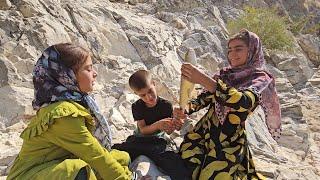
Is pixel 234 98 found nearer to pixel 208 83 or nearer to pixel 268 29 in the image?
pixel 208 83

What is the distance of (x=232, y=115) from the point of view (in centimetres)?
269

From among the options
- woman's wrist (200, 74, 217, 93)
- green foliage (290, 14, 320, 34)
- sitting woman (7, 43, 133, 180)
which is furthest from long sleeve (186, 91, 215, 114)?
green foliage (290, 14, 320, 34)

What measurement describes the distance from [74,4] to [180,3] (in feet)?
14.4

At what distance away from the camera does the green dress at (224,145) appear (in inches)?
102

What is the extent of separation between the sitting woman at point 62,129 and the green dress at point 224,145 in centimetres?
71

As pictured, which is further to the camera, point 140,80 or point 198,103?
point 198,103

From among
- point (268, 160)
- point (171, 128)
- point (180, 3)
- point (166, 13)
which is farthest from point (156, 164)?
point (180, 3)

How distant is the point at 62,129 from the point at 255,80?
1.31m

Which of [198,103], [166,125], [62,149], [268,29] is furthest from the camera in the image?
[268,29]

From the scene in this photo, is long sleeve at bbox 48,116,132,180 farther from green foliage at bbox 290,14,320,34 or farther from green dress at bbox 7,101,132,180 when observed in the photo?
green foliage at bbox 290,14,320,34

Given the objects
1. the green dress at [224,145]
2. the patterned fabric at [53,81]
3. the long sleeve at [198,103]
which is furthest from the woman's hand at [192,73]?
the patterned fabric at [53,81]

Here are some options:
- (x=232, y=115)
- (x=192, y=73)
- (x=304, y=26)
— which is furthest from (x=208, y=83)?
(x=304, y=26)

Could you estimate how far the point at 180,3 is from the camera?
11281mm

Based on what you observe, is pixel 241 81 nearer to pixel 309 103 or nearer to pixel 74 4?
pixel 74 4
